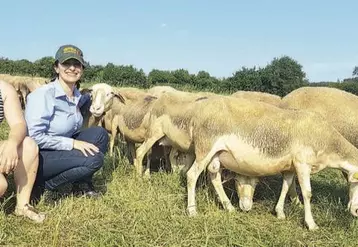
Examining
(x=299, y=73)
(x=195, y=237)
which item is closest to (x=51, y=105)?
(x=195, y=237)

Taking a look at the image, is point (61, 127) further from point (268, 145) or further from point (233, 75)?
point (233, 75)

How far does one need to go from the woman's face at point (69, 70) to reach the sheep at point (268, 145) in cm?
164

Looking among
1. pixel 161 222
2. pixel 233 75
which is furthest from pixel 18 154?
pixel 233 75

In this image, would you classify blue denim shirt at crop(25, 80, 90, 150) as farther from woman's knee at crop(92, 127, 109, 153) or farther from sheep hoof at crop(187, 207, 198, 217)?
sheep hoof at crop(187, 207, 198, 217)

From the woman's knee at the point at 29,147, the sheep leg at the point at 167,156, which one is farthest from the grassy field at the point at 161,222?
the sheep leg at the point at 167,156

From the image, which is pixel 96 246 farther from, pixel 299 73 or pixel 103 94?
pixel 299 73

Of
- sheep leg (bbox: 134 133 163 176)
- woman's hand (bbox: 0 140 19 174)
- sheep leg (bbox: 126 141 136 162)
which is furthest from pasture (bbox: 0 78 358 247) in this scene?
sheep leg (bbox: 126 141 136 162)

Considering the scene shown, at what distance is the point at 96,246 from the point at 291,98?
443cm

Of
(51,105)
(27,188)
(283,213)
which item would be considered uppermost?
(51,105)

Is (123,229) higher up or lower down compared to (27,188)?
lower down

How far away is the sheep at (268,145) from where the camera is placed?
198 inches

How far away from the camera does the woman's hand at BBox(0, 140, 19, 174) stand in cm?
378

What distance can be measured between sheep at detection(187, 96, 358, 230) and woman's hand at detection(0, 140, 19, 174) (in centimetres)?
201

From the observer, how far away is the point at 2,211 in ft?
13.5
